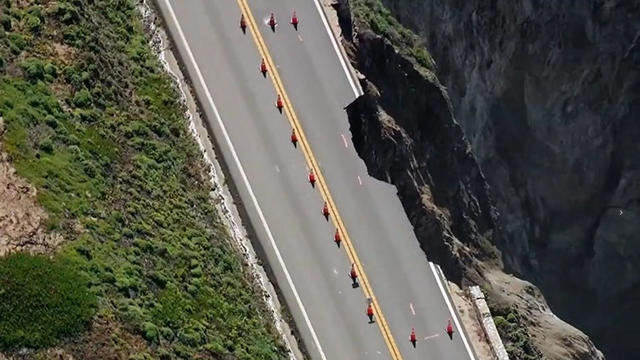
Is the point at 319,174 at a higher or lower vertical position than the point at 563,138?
higher

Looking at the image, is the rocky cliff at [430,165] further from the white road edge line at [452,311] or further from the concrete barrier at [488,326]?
the concrete barrier at [488,326]

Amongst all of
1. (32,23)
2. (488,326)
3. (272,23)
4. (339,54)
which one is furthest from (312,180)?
(32,23)

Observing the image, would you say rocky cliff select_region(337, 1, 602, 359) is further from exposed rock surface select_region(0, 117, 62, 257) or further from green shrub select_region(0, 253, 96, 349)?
green shrub select_region(0, 253, 96, 349)

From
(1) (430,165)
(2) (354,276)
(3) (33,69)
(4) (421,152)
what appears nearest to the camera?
(3) (33,69)

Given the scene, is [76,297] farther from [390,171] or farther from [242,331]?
[390,171]

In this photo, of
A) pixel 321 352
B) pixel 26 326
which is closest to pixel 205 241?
pixel 321 352

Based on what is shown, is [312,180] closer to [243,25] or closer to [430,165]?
[243,25]

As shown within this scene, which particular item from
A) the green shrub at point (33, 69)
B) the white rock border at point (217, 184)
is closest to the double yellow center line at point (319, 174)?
the white rock border at point (217, 184)

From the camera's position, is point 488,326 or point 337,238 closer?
point 337,238

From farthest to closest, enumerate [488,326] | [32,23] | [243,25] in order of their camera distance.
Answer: [243,25], [488,326], [32,23]
